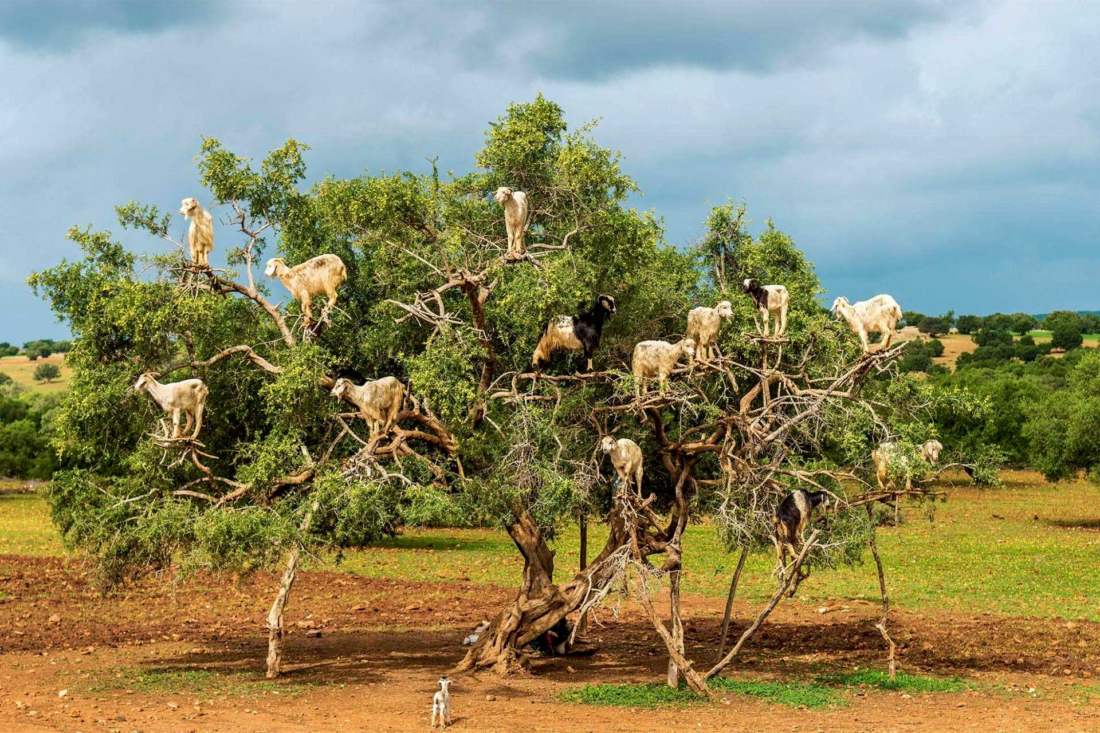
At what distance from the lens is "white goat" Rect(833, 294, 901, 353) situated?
1455cm

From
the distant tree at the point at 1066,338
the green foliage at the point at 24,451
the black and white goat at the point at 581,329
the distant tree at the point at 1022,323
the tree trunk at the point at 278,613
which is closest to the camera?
the black and white goat at the point at 581,329

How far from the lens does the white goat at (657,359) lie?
14594 mm

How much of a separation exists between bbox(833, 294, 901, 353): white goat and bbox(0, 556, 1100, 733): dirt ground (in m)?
4.47

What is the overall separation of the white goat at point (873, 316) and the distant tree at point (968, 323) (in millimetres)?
133016

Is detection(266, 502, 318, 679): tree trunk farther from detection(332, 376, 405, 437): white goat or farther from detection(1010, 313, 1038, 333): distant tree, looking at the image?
detection(1010, 313, 1038, 333): distant tree

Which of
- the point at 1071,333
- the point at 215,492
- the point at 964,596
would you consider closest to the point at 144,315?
the point at 215,492

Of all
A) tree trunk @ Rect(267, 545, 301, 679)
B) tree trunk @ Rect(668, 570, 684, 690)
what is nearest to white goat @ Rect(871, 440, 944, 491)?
tree trunk @ Rect(668, 570, 684, 690)

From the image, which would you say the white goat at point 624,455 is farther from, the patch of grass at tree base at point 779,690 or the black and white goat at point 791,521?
the patch of grass at tree base at point 779,690

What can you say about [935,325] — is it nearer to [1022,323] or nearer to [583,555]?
[1022,323]

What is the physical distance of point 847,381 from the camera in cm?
1546

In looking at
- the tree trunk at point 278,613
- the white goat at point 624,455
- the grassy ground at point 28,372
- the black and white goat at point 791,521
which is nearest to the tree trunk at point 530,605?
the white goat at point 624,455

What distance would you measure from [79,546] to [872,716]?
35.1 ft

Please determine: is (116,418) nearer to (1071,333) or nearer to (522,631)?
(522,631)

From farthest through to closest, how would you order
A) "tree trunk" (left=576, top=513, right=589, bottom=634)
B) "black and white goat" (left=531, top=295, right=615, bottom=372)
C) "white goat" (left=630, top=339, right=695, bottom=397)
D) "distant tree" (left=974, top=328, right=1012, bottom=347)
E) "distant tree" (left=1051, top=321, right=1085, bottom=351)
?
"distant tree" (left=974, top=328, right=1012, bottom=347)
"distant tree" (left=1051, top=321, right=1085, bottom=351)
"tree trunk" (left=576, top=513, right=589, bottom=634)
"black and white goat" (left=531, top=295, right=615, bottom=372)
"white goat" (left=630, top=339, right=695, bottom=397)
